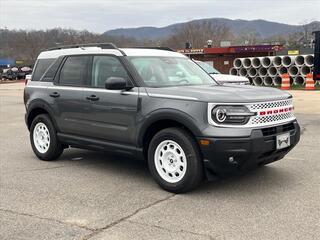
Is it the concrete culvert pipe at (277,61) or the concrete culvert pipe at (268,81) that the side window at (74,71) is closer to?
the concrete culvert pipe at (277,61)

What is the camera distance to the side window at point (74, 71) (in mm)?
6762

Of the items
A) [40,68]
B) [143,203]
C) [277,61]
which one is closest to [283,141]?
[143,203]

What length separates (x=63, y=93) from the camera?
6.97 metres

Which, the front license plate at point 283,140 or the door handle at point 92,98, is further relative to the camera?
the door handle at point 92,98

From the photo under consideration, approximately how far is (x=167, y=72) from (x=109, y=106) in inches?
37.2

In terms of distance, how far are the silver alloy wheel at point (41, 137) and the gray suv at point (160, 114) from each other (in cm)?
2

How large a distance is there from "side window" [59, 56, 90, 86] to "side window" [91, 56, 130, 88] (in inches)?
8.0

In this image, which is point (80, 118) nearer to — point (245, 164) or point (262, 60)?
point (245, 164)

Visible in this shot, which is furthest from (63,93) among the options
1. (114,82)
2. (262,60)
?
(262,60)

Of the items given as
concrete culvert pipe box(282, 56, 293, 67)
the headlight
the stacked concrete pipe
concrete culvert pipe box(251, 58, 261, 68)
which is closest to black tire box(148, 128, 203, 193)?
the headlight

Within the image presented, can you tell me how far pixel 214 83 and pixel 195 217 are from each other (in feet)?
8.37

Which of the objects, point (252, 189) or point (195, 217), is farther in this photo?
point (252, 189)

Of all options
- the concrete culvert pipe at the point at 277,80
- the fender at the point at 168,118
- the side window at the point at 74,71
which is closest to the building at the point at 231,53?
the concrete culvert pipe at the point at 277,80

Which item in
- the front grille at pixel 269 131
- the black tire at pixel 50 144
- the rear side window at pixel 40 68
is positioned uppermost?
the rear side window at pixel 40 68
